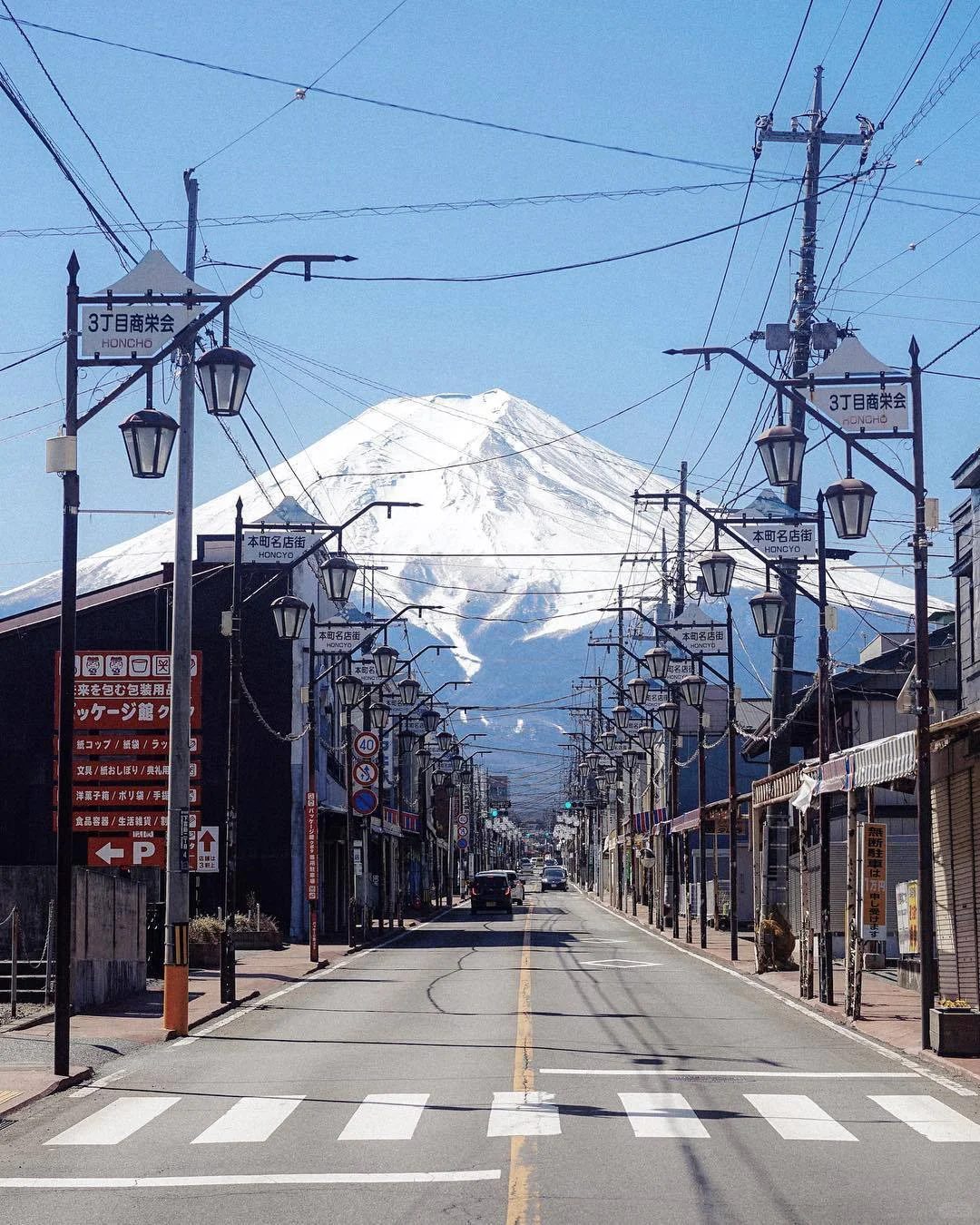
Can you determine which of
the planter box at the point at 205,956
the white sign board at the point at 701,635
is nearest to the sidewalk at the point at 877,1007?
the white sign board at the point at 701,635

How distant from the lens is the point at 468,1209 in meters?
9.30

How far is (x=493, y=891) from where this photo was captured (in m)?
73.8

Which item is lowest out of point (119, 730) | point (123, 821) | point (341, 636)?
point (123, 821)

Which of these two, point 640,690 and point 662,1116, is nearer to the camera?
point 662,1116

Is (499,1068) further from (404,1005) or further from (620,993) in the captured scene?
(620,993)

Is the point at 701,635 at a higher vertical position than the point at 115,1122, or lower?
higher

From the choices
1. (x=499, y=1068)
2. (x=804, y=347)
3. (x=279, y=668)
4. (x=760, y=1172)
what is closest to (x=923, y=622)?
(x=499, y=1068)

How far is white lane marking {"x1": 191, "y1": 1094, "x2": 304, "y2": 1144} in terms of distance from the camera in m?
12.0

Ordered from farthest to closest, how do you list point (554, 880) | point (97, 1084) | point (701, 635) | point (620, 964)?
point (554, 880) → point (701, 635) → point (620, 964) → point (97, 1084)

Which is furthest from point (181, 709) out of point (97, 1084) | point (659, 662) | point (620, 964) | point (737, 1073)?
point (659, 662)

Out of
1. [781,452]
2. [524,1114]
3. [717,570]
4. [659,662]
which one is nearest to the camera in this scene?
[524,1114]

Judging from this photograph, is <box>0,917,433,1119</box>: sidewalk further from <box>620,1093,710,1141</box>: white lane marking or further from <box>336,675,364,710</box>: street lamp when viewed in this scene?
<box>336,675,364,710</box>: street lamp

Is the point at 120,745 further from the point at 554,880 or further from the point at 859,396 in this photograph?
the point at 554,880

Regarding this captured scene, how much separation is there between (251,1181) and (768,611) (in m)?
19.5
